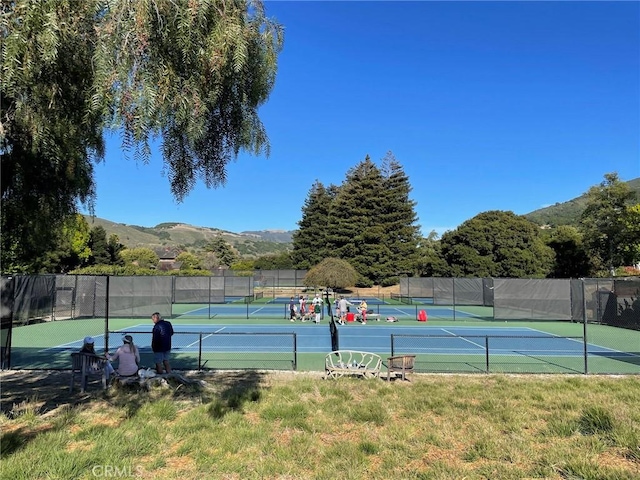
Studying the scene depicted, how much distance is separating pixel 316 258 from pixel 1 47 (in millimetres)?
64330

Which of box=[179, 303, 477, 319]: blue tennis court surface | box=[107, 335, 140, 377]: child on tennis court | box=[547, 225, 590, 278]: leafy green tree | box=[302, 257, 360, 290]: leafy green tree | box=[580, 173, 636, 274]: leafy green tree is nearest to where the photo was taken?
box=[107, 335, 140, 377]: child on tennis court

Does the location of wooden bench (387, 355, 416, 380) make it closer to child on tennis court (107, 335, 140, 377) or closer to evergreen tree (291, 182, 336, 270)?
child on tennis court (107, 335, 140, 377)

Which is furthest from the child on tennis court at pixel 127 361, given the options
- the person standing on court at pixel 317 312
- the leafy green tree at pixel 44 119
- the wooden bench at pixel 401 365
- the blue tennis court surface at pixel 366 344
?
the person standing on court at pixel 317 312

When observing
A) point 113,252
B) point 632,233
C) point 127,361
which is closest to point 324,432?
point 127,361

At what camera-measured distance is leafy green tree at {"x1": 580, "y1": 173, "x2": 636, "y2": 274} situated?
51094 mm

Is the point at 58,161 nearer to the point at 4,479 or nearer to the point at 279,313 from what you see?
the point at 4,479

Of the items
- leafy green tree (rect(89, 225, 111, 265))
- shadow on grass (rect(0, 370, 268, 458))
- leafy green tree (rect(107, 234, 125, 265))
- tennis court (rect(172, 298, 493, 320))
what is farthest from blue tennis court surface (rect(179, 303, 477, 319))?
→ leafy green tree (rect(107, 234, 125, 265))

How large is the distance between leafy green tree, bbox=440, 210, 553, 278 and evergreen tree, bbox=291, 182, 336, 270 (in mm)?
20779

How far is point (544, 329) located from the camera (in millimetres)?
23266

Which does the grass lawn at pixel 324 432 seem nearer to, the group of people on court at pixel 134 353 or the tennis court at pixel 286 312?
the group of people on court at pixel 134 353

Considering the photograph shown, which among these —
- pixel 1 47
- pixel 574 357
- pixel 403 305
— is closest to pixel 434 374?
pixel 574 357

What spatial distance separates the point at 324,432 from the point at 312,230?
6682cm

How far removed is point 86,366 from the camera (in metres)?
9.10

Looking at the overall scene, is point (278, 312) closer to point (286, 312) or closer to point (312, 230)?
point (286, 312)
